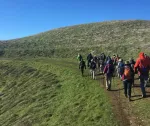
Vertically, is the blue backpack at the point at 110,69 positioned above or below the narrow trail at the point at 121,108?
above

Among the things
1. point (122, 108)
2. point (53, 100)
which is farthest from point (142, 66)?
point (53, 100)

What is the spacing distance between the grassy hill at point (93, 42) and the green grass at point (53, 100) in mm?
24018

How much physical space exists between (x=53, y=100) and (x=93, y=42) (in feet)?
174

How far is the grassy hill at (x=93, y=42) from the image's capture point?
2579 inches

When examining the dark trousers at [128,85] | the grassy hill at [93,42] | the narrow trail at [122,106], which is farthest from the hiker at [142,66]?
the grassy hill at [93,42]

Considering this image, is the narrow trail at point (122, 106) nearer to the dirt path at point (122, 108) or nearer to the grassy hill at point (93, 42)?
A: the dirt path at point (122, 108)

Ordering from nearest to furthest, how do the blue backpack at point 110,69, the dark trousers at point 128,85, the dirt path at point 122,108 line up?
the dirt path at point 122,108, the dark trousers at point 128,85, the blue backpack at point 110,69

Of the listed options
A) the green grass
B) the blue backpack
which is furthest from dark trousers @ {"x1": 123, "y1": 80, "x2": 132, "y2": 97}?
the blue backpack

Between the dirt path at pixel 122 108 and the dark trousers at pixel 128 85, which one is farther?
the dark trousers at pixel 128 85

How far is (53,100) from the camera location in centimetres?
2758

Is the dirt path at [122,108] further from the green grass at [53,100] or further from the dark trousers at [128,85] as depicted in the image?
the dark trousers at [128,85]

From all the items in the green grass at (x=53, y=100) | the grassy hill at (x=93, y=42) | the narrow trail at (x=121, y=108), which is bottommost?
the green grass at (x=53, y=100)

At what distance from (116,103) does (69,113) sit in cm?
395

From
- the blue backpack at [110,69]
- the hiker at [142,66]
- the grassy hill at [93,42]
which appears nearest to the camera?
the hiker at [142,66]
